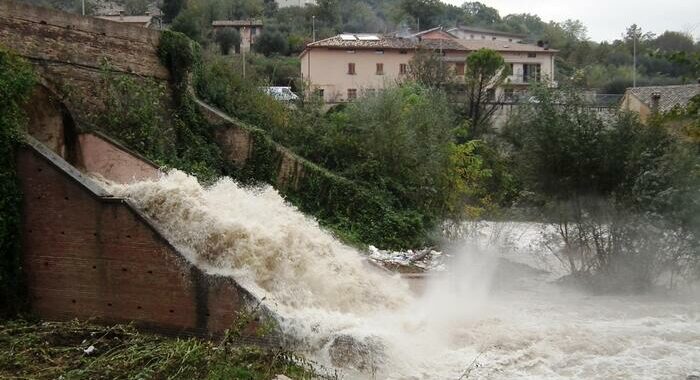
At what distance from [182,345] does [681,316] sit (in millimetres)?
8858

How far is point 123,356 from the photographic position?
9258 mm

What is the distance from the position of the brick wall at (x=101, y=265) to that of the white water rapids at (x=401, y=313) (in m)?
0.38

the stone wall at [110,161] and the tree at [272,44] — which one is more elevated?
the tree at [272,44]

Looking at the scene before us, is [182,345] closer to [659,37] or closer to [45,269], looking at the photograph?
[45,269]

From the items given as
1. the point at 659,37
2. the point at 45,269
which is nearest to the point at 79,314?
the point at 45,269

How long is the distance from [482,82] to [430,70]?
3080 millimetres

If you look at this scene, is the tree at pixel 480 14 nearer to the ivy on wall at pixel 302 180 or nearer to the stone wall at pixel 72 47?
the ivy on wall at pixel 302 180

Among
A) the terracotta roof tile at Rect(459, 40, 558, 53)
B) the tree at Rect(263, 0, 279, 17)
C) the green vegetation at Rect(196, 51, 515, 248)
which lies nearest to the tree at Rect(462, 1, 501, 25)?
the tree at Rect(263, 0, 279, 17)

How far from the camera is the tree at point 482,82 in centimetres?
3594

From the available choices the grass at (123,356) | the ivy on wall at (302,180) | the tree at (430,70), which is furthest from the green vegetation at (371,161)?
the tree at (430,70)

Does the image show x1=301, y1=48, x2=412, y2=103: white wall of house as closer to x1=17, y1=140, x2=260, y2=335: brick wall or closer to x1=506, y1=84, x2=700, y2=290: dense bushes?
x1=506, y1=84, x2=700, y2=290: dense bushes

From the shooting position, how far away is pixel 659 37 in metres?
63.9

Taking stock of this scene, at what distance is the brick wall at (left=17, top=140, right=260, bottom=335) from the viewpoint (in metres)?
10.6

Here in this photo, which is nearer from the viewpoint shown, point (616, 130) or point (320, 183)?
point (616, 130)
